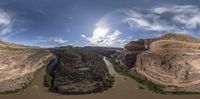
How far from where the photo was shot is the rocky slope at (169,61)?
131 feet

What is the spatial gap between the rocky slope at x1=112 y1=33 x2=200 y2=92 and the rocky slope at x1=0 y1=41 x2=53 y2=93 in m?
11.5

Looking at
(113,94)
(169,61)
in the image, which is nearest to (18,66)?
(113,94)

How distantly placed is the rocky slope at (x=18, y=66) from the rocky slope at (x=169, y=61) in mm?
11492

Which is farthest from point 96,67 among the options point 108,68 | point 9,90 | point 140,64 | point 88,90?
point 9,90

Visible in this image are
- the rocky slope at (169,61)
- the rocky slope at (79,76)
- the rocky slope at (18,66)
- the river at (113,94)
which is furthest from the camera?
the rocky slope at (18,66)

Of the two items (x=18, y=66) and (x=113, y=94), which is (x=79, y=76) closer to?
(x=113, y=94)

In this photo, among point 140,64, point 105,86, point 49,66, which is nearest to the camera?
point 105,86

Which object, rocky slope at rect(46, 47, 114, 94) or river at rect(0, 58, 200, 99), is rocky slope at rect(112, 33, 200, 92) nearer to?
river at rect(0, 58, 200, 99)

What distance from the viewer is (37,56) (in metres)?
51.3

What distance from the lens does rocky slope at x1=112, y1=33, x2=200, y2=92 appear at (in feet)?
131

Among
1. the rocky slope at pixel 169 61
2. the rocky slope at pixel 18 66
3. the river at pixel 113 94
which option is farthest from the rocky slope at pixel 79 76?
the rocky slope at pixel 169 61

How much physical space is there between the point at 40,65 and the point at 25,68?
8.40 feet

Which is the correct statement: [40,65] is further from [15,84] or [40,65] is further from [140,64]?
[140,64]

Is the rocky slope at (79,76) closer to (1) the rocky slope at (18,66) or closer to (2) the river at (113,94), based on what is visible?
(2) the river at (113,94)
